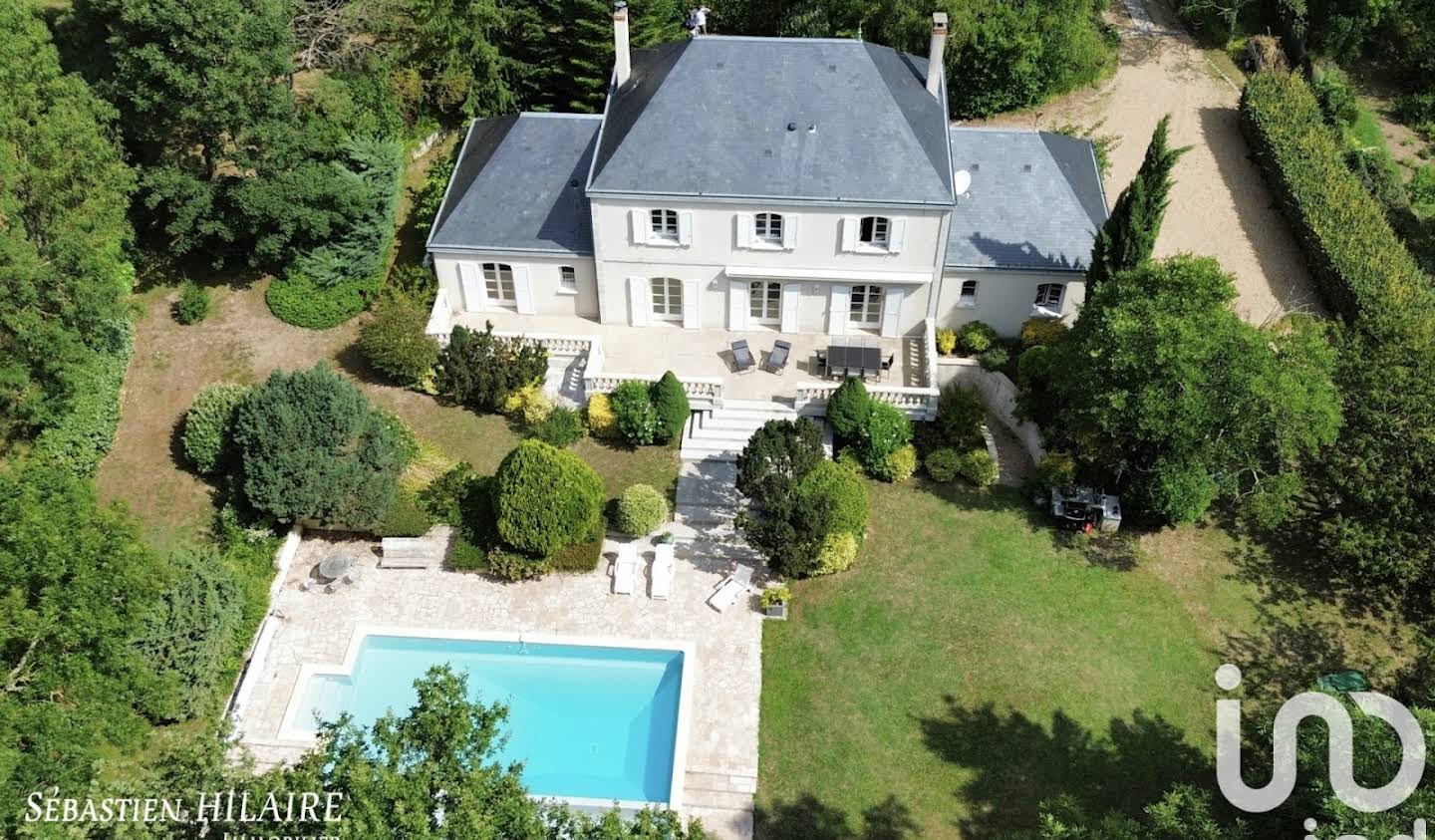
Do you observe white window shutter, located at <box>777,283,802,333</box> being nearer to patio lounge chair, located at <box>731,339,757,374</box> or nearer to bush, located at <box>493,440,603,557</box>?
patio lounge chair, located at <box>731,339,757,374</box>

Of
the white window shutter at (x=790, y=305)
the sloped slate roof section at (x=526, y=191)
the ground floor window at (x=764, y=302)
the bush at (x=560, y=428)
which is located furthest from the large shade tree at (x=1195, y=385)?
the sloped slate roof section at (x=526, y=191)

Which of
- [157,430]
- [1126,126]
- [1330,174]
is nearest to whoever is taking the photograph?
[157,430]

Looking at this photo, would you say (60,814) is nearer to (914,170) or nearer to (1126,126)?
(914,170)

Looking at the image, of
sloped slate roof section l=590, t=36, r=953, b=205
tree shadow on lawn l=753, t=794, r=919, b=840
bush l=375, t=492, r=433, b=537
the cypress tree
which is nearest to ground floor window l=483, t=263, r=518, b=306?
sloped slate roof section l=590, t=36, r=953, b=205

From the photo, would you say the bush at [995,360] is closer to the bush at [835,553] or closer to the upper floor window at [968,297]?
the upper floor window at [968,297]

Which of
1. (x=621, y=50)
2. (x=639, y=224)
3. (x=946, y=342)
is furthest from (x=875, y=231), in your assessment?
(x=621, y=50)

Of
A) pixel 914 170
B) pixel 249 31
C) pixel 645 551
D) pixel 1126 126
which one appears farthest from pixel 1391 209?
pixel 249 31
